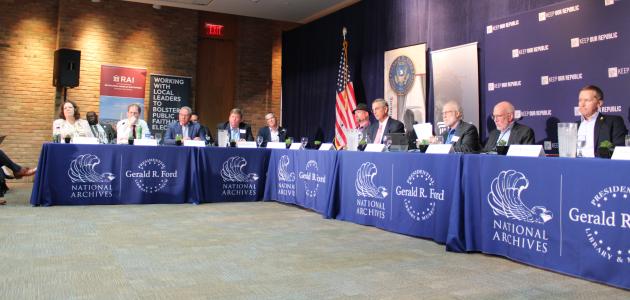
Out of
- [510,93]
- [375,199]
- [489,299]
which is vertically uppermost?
[510,93]

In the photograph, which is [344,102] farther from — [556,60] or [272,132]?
[556,60]

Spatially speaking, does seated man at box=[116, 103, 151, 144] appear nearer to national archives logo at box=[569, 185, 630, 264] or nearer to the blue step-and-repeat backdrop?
the blue step-and-repeat backdrop

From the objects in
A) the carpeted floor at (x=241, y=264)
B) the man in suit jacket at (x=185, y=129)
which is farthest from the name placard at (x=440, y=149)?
the man in suit jacket at (x=185, y=129)

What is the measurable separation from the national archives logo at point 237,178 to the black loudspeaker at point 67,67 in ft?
12.4

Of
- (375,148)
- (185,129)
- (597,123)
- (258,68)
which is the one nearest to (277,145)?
(185,129)

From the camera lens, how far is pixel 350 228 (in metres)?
4.18

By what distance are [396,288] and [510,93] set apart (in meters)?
3.55

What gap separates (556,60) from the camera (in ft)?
15.8

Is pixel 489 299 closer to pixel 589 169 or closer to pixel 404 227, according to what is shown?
pixel 589 169

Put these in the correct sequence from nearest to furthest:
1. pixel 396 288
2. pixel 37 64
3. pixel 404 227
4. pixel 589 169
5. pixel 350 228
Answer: pixel 396 288
pixel 589 169
pixel 404 227
pixel 350 228
pixel 37 64

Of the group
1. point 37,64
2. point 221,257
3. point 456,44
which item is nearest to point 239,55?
point 37,64

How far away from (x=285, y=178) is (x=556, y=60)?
308 cm

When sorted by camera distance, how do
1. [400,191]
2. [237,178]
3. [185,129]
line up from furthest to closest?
A: [185,129] < [237,178] < [400,191]

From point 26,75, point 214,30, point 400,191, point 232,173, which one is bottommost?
point 400,191
